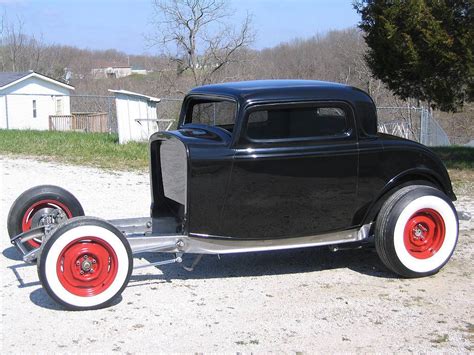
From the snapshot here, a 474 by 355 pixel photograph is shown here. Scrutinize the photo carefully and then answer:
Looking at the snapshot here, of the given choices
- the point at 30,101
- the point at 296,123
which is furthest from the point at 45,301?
the point at 30,101

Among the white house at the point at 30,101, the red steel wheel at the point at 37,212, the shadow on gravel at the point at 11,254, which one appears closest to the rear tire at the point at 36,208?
the red steel wheel at the point at 37,212

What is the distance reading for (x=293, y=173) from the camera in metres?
5.15

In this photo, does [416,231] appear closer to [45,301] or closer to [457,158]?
[45,301]

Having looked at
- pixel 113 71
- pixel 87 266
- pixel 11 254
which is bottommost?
pixel 11 254

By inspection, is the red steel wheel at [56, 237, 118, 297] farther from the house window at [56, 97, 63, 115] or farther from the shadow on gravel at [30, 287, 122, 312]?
the house window at [56, 97, 63, 115]

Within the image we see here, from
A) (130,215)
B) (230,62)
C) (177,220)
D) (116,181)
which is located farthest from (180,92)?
(177,220)

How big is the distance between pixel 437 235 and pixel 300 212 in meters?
1.30

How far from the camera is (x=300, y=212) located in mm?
5227

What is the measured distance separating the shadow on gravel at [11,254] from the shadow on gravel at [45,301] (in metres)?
1.10

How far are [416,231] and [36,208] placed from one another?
11.4ft

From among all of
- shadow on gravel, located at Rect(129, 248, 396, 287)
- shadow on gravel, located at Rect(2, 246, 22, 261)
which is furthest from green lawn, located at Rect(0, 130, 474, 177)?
shadow on gravel, located at Rect(129, 248, 396, 287)

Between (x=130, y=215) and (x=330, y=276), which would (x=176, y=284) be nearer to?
(x=330, y=276)

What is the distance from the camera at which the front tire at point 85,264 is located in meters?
4.57

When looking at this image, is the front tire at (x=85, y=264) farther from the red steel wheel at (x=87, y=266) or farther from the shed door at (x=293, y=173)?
the shed door at (x=293, y=173)
